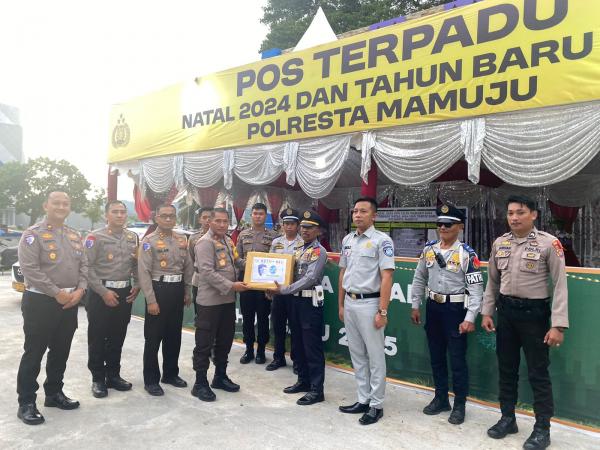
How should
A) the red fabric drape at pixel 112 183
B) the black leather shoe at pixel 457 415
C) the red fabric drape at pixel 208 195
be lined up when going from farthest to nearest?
the red fabric drape at pixel 208 195 < the red fabric drape at pixel 112 183 < the black leather shoe at pixel 457 415

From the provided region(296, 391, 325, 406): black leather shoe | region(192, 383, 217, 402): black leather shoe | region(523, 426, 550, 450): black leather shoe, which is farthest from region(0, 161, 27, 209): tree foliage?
region(523, 426, 550, 450): black leather shoe

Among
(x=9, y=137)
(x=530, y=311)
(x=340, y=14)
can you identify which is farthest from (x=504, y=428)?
(x=9, y=137)

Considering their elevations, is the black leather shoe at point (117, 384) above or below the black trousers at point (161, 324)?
below

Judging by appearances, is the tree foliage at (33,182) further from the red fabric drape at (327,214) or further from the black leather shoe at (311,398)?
the black leather shoe at (311,398)

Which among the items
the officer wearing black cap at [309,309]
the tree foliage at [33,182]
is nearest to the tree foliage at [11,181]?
the tree foliage at [33,182]

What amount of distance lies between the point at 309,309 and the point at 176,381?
1.40 m

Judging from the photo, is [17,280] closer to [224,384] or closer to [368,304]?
[224,384]

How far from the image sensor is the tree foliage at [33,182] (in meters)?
30.6

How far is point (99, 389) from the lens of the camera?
12.4 ft

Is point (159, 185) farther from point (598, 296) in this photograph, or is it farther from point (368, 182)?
point (598, 296)

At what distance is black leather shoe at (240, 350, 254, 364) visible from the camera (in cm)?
488

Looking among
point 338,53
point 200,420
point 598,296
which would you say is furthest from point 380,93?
point 200,420

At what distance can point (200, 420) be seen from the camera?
131 inches

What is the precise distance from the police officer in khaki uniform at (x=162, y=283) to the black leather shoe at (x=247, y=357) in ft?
3.02
